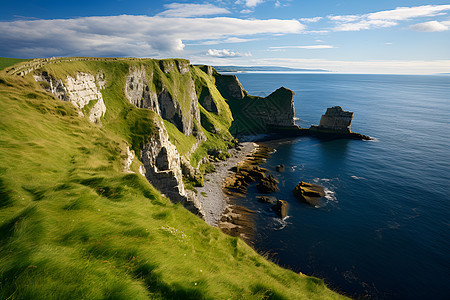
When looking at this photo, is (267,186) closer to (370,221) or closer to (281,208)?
(281,208)

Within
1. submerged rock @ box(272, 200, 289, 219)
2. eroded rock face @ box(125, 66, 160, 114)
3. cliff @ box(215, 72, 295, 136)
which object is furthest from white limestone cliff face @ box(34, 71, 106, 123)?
cliff @ box(215, 72, 295, 136)

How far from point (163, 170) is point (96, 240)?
36.1 meters

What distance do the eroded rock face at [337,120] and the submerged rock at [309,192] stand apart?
66.4 meters

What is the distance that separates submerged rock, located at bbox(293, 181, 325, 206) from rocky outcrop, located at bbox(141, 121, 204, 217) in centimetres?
2911

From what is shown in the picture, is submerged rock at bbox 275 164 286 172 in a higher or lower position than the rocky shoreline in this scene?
higher

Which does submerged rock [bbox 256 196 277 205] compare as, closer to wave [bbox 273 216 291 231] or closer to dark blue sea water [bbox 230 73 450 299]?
dark blue sea water [bbox 230 73 450 299]

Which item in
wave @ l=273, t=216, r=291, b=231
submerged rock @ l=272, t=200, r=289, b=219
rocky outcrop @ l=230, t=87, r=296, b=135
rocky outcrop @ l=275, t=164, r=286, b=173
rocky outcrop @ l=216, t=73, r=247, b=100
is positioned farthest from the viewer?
rocky outcrop @ l=216, t=73, r=247, b=100

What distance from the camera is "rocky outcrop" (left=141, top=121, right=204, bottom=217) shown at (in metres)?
40.1

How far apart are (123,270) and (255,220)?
150 feet

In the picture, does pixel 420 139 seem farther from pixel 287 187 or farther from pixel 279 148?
pixel 287 187

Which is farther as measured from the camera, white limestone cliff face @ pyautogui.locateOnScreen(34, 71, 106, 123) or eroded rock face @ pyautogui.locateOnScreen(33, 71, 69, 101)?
white limestone cliff face @ pyautogui.locateOnScreen(34, 71, 106, 123)

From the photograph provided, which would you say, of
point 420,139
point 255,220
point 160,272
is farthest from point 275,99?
point 160,272

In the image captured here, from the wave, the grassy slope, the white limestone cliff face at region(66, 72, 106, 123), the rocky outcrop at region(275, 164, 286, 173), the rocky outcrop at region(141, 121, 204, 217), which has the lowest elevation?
the wave

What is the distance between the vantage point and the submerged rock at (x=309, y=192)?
56.2 metres
